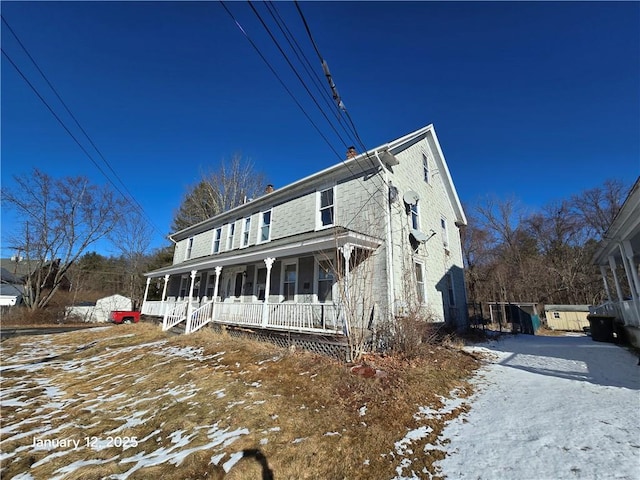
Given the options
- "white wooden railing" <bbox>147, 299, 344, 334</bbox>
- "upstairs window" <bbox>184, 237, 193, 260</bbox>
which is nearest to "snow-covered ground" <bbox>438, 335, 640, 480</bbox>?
"white wooden railing" <bbox>147, 299, 344, 334</bbox>

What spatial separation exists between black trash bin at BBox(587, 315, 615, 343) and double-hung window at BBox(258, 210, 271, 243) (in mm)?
14487

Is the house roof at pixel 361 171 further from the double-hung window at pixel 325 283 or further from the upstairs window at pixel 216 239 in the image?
the double-hung window at pixel 325 283

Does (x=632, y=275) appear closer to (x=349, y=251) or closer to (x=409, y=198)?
(x=409, y=198)

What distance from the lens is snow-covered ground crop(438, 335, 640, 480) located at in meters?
3.11

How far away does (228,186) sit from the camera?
2883 cm

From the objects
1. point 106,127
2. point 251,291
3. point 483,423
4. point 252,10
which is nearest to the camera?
point 252,10

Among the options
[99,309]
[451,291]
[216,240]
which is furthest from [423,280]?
[99,309]

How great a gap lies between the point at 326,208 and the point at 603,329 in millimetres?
11991

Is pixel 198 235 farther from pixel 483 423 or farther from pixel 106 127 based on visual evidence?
pixel 483 423

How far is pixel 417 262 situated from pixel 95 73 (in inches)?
550

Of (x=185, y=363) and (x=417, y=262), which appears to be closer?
(x=185, y=363)

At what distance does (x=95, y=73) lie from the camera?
996 cm

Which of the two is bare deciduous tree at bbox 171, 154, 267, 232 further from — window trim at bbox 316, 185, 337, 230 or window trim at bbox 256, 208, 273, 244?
window trim at bbox 316, 185, 337, 230

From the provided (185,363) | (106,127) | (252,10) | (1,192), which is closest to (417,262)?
(185,363)
